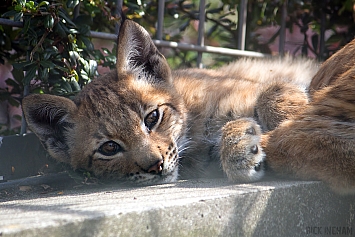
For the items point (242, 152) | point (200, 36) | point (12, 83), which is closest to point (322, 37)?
point (200, 36)

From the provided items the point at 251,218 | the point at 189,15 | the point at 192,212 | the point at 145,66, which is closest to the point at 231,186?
the point at 251,218

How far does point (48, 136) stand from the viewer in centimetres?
404

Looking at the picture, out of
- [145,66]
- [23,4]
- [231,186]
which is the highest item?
[23,4]

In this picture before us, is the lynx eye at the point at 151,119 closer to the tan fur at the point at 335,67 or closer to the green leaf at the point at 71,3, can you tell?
the green leaf at the point at 71,3

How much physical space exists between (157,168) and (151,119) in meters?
0.52

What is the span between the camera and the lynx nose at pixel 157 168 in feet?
11.5

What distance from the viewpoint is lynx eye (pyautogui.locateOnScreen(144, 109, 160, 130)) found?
384cm

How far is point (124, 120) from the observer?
147 inches

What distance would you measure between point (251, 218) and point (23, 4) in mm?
2269

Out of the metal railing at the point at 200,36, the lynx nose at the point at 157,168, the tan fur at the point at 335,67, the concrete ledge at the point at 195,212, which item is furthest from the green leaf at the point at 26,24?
the tan fur at the point at 335,67

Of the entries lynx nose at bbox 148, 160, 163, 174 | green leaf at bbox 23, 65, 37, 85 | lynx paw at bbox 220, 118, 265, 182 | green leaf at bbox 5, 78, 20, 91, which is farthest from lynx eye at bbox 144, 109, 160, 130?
green leaf at bbox 5, 78, 20, 91

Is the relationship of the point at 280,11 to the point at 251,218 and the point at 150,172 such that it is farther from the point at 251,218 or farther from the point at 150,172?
the point at 251,218

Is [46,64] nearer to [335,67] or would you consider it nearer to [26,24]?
[26,24]

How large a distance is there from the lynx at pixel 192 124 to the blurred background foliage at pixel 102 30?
289 mm
